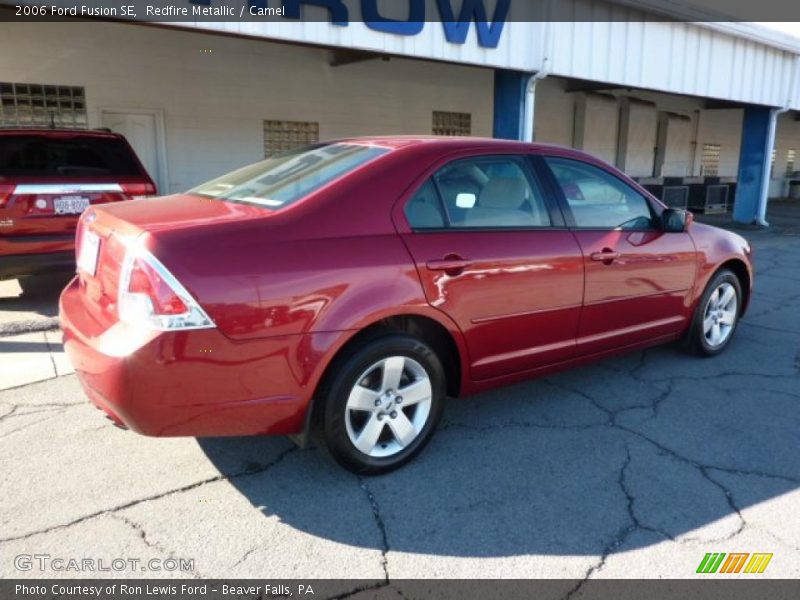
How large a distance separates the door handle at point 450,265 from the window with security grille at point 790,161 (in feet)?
84.7

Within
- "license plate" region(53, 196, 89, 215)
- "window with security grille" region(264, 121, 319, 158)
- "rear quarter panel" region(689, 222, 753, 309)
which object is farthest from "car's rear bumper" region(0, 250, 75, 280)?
"window with security grille" region(264, 121, 319, 158)

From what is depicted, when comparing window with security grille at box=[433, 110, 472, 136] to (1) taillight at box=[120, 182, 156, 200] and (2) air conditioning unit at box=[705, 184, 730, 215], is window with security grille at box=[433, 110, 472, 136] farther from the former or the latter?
(1) taillight at box=[120, 182, 156, 200]

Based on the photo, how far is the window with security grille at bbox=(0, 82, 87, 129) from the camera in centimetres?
894

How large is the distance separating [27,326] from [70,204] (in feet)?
3.96

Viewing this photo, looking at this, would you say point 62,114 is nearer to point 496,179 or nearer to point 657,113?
point 496,179

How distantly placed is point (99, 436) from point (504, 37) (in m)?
7.25

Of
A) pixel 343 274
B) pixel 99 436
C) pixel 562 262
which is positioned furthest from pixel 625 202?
pixel 99 436

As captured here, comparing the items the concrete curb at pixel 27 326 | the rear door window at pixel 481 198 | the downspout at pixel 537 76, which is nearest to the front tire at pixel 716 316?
the rear door window at pixel 481 198

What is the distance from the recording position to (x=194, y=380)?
2.51 metres

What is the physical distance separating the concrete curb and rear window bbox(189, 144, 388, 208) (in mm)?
2811
